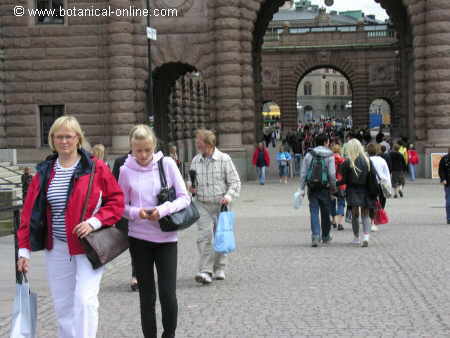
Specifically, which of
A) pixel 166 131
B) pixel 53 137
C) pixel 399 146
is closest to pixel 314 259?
pixel 53 137

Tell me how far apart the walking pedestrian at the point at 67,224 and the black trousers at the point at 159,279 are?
72cm

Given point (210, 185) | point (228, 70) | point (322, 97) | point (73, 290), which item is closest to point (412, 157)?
point (228, 70)

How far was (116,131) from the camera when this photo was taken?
101 ft

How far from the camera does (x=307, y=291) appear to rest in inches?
403

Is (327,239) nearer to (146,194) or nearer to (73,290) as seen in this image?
(146,194)

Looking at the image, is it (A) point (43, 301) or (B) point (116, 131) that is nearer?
(A) point (43, 301)

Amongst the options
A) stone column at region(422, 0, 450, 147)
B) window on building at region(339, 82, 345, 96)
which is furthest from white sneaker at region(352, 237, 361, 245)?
window on building at region(339, 82, 345, 96)

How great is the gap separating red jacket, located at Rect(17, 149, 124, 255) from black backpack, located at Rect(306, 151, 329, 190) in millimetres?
8321

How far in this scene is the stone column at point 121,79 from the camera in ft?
100

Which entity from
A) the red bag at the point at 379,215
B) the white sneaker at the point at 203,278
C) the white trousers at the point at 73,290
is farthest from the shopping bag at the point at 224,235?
the red bag at the point at 379,215

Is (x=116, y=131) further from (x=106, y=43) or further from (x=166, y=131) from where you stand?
(x=166, y=131)

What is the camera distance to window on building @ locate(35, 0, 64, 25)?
31.7 m

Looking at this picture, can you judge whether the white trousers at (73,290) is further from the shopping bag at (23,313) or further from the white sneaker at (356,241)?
the white sneaker at (356,241)

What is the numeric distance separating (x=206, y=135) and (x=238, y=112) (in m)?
20.3
